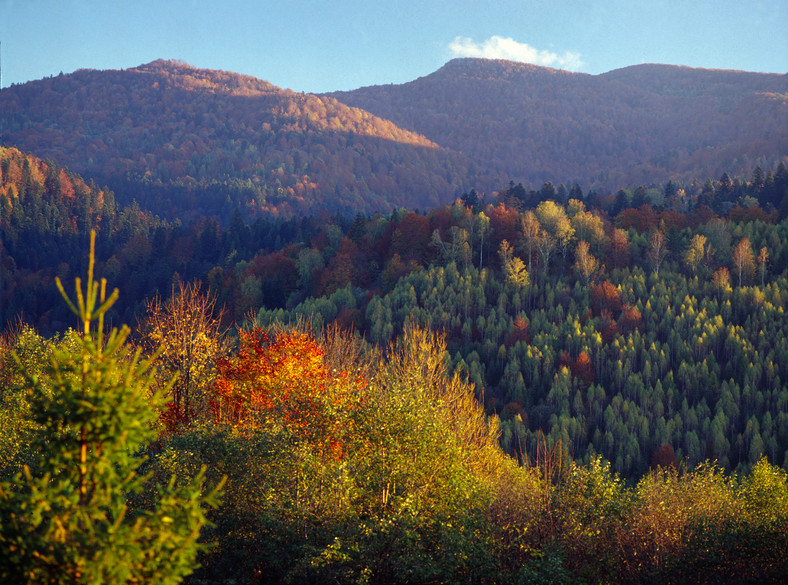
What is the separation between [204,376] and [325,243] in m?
116

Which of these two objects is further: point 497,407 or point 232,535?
point 497,407

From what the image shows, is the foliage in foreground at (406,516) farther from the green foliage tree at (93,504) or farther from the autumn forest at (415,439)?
the green foliage tree at (93,504)

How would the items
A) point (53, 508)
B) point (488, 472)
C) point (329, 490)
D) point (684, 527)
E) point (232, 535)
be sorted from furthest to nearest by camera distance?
1. point (488, 472)
2. point (684, 527)
3. point (232, 535)
4. point (329, 490)
5. point (53, 508)

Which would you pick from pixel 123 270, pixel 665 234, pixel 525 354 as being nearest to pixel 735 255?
pixel 665 234

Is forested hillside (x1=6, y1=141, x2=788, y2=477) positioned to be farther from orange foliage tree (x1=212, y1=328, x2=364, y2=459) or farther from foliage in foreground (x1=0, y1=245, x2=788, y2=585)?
foliage in foreground (x1=0, y1=245, x2=788, y2=585)

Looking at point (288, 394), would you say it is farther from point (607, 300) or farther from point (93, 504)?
point (607, 300)

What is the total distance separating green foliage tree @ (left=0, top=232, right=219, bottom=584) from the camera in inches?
407

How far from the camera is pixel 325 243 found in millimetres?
151875

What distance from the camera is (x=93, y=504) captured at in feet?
36.5

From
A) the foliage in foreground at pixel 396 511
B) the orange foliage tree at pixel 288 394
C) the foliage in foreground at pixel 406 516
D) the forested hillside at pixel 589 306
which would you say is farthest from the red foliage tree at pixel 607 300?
the foliage in foreground at pixel 406 516

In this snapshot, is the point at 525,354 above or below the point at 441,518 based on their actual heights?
below

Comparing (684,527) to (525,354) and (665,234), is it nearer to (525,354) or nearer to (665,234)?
(525,354)

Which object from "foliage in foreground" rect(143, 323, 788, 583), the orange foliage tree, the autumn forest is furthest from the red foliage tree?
"foliage in foreground" rect(143, 323, 788, 583)

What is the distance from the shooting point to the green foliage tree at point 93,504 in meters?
10.3
